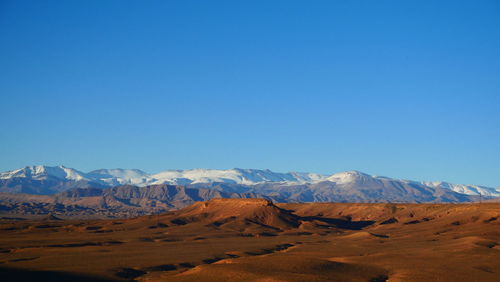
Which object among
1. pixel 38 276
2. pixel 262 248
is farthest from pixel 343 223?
pixel 38 276

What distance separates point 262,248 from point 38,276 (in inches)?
1957

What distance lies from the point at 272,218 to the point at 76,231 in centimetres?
5501

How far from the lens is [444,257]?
86.6 m

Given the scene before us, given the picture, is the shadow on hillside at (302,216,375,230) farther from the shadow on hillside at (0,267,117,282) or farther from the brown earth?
the shadow on hillside at (0,267,117,282)

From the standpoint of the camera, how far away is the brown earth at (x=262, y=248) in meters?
70.5

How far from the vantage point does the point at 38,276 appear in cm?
6588

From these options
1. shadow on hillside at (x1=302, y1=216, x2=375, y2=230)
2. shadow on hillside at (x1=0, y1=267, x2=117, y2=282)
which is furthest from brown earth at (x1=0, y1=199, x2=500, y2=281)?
shadow on hillside at (x1=302, y1=216, x2=375, y2=230)

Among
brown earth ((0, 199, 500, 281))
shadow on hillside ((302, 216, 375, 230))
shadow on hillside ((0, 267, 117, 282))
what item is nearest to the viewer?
shadow on hillside ((0, 267, 117, 282))

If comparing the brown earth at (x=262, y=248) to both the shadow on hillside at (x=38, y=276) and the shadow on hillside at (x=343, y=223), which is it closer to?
the shadow on hillside at (x=38, y=276)

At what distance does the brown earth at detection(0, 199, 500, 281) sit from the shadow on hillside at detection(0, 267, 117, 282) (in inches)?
4.3

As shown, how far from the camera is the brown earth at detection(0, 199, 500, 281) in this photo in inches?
2776

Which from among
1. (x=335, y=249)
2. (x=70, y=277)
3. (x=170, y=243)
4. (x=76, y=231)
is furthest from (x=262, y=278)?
(x=76, y=231)

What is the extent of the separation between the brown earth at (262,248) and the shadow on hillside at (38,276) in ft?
0.36

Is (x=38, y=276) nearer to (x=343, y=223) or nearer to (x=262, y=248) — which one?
(x=262, y=248)
